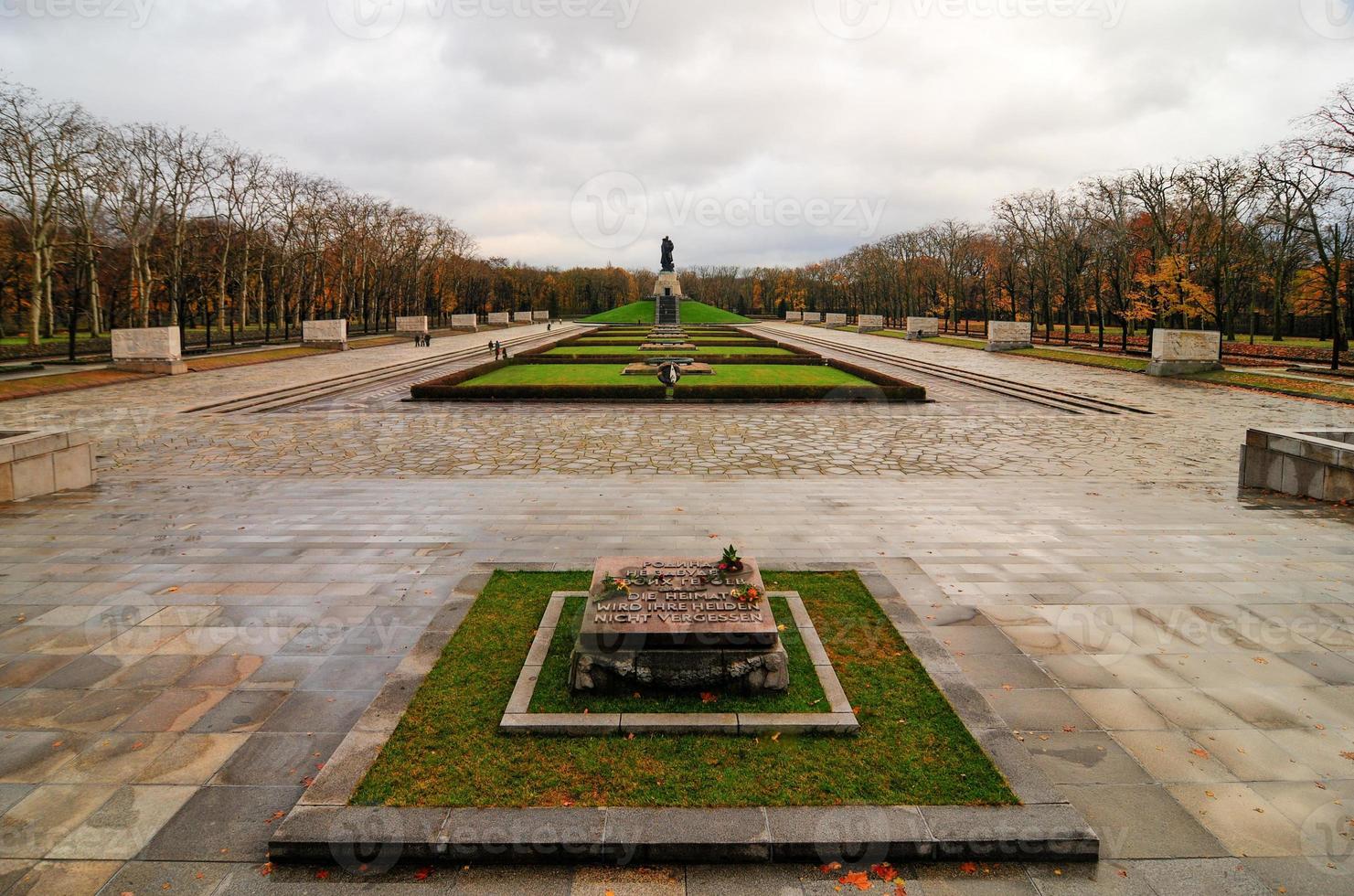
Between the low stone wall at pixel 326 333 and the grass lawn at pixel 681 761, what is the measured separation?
42.0 m

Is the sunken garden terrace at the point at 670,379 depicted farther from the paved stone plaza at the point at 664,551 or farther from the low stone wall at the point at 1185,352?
the low stone wall at the point at 1185,352

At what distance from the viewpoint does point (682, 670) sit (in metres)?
4.77

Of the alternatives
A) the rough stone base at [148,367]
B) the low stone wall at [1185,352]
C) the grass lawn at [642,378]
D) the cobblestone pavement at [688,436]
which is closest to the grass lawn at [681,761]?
the cobblestone pavement at [688,436]

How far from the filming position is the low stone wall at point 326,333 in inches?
1647

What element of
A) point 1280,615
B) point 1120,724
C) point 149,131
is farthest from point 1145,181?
point 149,131

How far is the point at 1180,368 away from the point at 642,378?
70.0 ft

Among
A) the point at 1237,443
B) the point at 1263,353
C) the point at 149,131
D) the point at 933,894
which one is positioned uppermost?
the point at 149,131

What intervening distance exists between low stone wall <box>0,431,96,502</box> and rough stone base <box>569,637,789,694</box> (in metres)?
10.5

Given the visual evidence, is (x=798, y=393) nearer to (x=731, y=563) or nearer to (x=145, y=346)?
(x=731, y=563)

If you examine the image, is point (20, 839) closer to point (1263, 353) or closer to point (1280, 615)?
point (1280, 615)

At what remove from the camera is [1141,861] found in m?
3.54

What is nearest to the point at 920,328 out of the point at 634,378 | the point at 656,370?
the point at 656,370

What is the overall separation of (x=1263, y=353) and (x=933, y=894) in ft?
140

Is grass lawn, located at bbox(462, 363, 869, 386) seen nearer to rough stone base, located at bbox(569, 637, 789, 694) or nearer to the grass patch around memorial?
the grass patch around memorial
